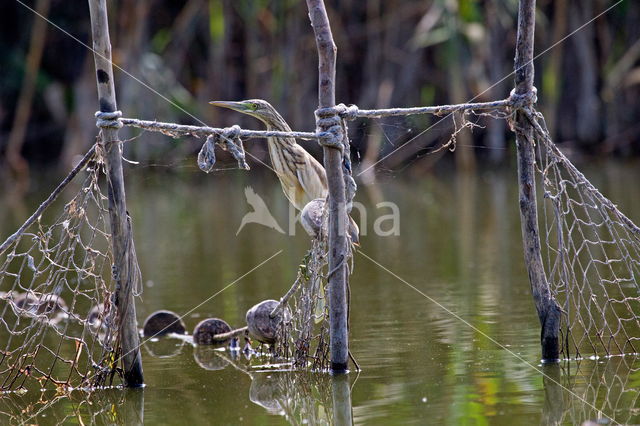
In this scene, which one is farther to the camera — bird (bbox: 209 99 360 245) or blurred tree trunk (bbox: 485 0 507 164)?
blurred tree trunk (bbox: 485 0 507 164)

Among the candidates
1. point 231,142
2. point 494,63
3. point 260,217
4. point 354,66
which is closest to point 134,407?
point 231,142

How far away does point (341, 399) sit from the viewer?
5.15 meters

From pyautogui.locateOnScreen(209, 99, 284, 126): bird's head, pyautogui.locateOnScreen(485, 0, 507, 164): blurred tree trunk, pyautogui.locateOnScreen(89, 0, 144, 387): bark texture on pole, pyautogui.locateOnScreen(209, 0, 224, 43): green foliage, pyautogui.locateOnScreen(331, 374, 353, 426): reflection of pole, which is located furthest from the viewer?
pyautogui.locateOnScreen(209, 0, 224, 43): green foliage

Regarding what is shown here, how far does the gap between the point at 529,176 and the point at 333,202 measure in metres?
1.11

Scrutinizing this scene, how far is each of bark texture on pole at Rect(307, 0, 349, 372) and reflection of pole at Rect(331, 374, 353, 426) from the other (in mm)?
158

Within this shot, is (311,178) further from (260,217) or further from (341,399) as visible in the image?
(260,217)

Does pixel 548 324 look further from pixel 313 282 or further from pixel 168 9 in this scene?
pixel 168 9

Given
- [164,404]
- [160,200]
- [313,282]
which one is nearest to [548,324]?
[313,282]

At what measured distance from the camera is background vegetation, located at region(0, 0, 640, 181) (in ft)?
58.9

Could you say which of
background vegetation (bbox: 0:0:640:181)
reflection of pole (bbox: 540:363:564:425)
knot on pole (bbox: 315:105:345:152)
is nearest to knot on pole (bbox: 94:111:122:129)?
knot on pole (bbox: 315:105:345:152)

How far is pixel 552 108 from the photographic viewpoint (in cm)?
1805

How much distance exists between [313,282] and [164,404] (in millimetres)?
1070

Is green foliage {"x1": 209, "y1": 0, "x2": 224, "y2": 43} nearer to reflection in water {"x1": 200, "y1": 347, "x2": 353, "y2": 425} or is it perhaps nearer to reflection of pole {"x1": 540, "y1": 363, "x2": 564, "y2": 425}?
reflection in water {"x1": 200, "y1": 347, "x2": 353, "y2": 425}

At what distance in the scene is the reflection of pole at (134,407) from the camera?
502 cm
